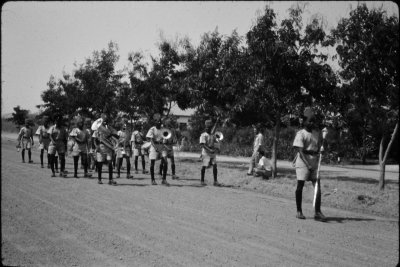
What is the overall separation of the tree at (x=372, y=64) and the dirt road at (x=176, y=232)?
3261 mm

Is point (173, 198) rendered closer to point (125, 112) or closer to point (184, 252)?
point (184, 252)

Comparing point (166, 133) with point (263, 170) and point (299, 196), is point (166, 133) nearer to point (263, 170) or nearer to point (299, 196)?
point (263, 170)

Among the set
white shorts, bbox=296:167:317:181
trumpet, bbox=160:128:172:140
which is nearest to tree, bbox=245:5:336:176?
→ trumpet, bbox=160:128:172:140

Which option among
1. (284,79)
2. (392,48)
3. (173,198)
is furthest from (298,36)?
(173,198)

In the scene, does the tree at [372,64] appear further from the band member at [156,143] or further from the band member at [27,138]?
the band member at [27,138]

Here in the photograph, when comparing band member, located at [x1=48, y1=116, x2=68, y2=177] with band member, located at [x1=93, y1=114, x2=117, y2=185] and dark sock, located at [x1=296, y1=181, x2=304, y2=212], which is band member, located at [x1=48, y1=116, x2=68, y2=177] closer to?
band member, located at [x1=93, y1=114, x2=117, y2=185]

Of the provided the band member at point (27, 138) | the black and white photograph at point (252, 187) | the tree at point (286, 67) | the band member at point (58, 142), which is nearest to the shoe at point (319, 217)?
the black and white photograph at point (252, 187)

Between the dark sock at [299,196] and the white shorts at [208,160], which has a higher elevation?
the white shorts at [208,160]

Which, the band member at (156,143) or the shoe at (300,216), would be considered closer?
the shoe at (300,216)

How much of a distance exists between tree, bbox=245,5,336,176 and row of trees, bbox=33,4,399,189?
3cm

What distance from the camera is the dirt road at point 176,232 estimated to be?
4945 mm

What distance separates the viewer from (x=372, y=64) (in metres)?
9.48

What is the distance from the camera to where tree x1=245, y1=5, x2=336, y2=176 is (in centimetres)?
1205

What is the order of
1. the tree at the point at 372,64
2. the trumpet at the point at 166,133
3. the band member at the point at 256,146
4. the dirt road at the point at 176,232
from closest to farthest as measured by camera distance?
the dirt road at the point at 176,232 → the tree at the point at 372,64 → the trumpet at the point at 166,133 → the band member at the point at 256,146
